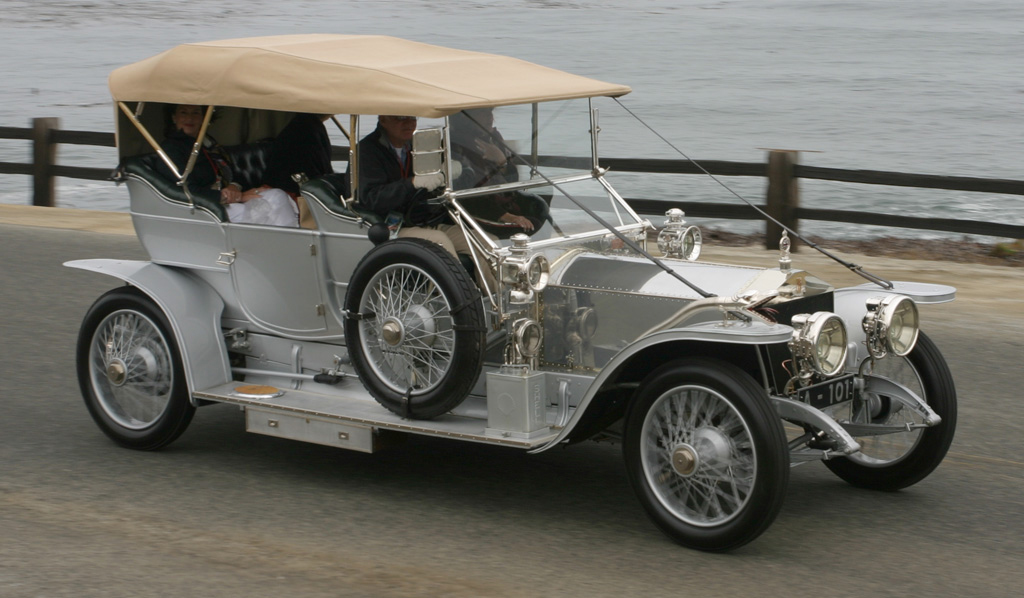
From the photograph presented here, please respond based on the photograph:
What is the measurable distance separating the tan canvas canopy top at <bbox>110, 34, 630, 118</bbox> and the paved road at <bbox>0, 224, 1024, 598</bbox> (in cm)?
178

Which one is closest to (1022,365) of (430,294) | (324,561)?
(430,294)

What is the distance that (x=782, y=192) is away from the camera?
13.3 metres

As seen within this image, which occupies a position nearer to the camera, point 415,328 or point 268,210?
point 415,328

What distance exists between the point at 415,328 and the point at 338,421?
0.58 meters

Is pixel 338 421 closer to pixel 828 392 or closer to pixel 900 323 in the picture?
pixel 828 392

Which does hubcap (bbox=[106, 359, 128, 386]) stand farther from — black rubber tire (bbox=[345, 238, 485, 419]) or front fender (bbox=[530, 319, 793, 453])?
front fender (bbox=[530, 319, 793, 453])

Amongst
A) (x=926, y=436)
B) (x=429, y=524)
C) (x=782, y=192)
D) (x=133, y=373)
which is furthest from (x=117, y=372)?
(x=782, y=192)

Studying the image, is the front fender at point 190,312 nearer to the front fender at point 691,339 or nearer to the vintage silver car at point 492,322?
the vintage silver car at point 492,322

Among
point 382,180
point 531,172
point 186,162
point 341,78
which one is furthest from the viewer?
point 186,162

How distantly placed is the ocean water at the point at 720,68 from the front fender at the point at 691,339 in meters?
11.5

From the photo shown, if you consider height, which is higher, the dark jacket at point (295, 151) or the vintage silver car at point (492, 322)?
the dark jacket at point (295, 151)

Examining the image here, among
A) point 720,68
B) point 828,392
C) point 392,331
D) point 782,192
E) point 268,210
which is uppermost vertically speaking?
point 720,68

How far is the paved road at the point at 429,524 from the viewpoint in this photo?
489 cm

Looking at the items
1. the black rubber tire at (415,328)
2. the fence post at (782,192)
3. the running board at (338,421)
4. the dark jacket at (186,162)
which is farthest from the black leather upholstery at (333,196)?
the fence post at (782,192)
